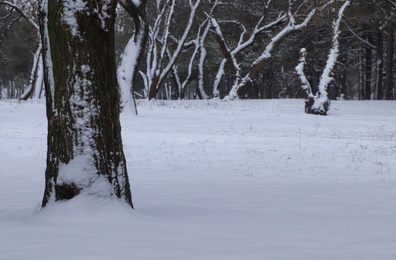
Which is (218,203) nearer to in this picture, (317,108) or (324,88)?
(317,108)

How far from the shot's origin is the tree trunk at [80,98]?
4.14 m

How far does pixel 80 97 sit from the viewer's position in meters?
4.16

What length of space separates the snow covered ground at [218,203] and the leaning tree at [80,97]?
24cm

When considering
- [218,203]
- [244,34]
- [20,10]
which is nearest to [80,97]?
[218,203]

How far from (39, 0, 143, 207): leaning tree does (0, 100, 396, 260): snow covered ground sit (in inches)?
9.5

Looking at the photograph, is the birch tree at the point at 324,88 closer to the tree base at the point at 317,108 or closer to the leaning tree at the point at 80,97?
the tree base at the point at 317,108

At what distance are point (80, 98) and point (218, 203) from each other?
2.19 m

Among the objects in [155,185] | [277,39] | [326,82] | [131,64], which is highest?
[277,39]

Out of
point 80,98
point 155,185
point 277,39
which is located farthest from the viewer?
point 277,39

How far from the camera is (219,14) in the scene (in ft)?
109

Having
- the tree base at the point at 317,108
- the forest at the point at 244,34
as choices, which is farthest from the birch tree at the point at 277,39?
the tree base at the point at 317,108

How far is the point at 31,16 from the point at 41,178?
2252cm

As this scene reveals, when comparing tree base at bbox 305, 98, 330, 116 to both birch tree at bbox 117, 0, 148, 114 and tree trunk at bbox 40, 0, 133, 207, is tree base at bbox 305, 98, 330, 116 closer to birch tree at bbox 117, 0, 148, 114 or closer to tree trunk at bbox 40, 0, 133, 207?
birch tree at bbox 117, 0, 148, 114

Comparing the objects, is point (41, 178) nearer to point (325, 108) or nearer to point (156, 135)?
point (156, 135)
